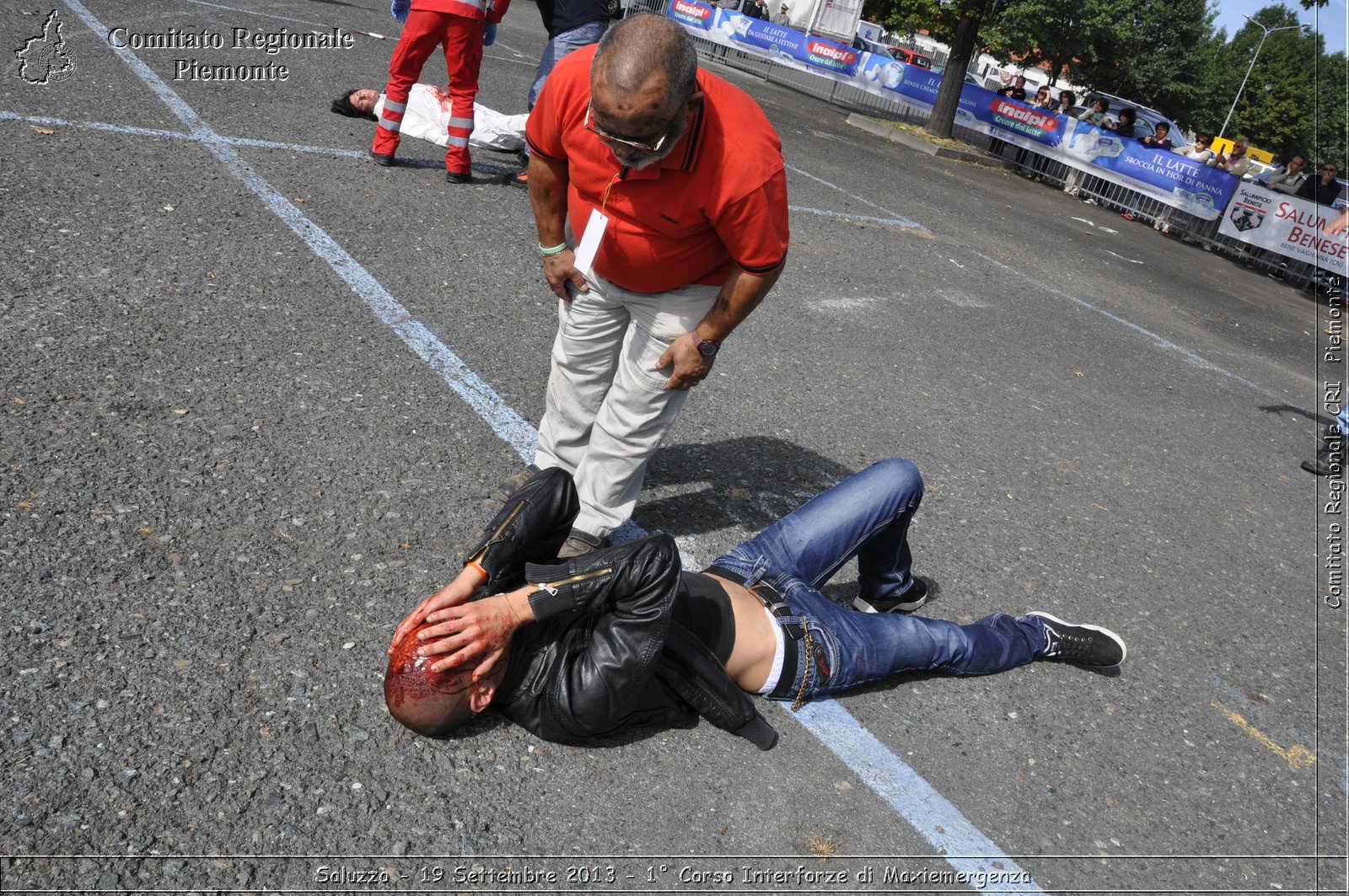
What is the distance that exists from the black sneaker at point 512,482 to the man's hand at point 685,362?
0.70 meters

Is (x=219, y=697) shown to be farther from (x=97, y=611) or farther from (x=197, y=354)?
(x=197, y=354)

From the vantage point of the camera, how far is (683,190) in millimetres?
2756

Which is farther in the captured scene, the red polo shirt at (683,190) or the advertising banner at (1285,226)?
the advertising banner at (1285,226)

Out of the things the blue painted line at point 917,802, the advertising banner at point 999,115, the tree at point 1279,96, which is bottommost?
the blue painted line at point 917,802

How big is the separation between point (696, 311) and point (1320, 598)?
3636 millimetres

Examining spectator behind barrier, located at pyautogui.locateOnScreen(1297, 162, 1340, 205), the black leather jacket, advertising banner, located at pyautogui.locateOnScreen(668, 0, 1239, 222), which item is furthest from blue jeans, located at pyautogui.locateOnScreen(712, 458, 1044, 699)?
advertising banner, located at pyautogui.locateOnScreen(668, 0, 1239, 222)

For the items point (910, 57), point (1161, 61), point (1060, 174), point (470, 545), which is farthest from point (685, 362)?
point (1161, 61)

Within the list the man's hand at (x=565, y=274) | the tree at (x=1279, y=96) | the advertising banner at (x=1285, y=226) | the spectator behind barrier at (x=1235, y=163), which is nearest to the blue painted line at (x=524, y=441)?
the man's hand at (x=565, y=274)

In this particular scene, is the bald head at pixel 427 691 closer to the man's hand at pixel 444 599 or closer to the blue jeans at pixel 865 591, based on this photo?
the man's hand at pixel 444 599

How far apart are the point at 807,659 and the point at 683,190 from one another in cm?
146

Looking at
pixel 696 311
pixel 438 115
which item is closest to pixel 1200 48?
pixel 438 115

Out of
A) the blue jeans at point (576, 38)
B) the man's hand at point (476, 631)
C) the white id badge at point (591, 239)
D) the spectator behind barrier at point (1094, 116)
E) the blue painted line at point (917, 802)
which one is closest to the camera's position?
the man's hand at point (476, 631)

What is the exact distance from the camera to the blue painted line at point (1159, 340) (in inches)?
316

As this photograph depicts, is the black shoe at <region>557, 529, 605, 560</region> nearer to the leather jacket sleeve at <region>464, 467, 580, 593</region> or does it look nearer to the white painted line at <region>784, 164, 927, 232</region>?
the leather jacket sleeve at <region>464, 467, 580, 593</region>
